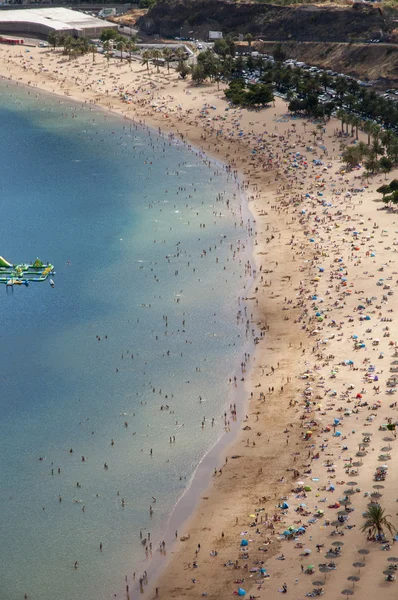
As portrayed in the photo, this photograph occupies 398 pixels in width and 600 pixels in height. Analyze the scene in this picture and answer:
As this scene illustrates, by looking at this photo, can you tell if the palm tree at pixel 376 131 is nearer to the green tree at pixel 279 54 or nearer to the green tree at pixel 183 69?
the green tree at pixel 279 54

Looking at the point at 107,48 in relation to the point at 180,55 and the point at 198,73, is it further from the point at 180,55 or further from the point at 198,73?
the point at 198,73

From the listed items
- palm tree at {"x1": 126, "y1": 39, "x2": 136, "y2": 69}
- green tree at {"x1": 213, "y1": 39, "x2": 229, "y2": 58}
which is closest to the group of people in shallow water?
green tree at {"x1": 213, "y1": 39, "x2": 229, "y2": 58}

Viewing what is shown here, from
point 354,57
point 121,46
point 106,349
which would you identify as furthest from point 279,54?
point 106,349

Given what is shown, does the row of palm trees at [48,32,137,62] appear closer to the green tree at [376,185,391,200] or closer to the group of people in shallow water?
the group of people in shallow water

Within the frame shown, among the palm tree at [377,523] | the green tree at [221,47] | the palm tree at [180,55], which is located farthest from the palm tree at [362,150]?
the palm tree at [377,523]

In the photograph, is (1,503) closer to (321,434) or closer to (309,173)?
(321,434)

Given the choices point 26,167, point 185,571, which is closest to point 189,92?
point 26,167

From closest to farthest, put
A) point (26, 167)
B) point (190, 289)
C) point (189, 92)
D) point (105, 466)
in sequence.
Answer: point (105, 466) < point (190, 289) < point (26, 167) < point (189, 92)
